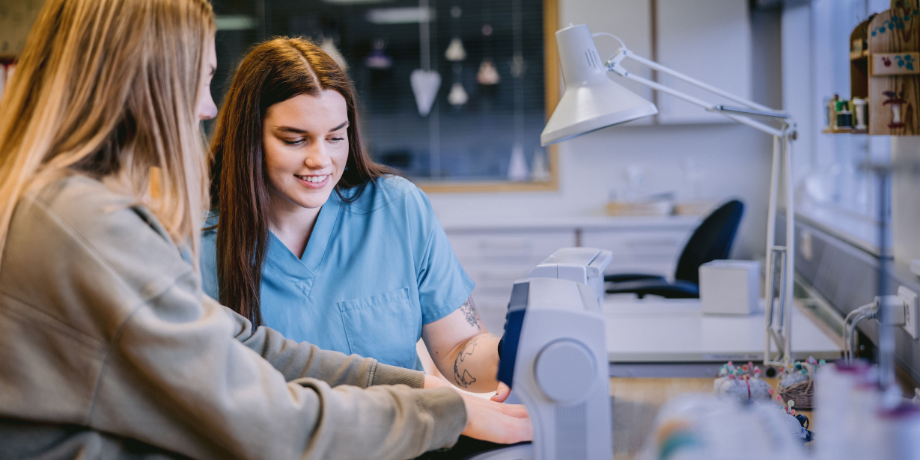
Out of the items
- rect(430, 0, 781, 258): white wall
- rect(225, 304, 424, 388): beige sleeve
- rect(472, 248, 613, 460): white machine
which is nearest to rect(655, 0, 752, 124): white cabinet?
rect(430, 0, 781, 258): white wall

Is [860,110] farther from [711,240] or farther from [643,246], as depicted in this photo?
[643,246]

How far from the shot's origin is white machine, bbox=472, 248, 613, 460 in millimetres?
Answer: 775

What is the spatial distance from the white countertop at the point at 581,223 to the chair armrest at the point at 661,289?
837 millimetres

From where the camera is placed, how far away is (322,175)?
4.22ft

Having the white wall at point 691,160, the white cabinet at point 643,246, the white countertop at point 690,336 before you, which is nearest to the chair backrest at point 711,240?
the white cabinet at point 643,246

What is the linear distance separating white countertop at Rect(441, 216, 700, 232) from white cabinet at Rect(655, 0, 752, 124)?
0.59 metres

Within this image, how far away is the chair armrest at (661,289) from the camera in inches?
107

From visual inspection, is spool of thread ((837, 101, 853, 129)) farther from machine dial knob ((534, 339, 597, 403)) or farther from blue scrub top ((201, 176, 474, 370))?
machine dial knob ((534, 339, 597, 403))

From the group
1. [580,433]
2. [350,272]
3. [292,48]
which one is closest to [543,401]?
[580,433]

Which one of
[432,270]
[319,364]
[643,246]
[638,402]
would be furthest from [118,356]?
[643,246]

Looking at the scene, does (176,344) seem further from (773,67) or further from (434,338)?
(773,67)

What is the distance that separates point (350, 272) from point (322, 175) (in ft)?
0.63

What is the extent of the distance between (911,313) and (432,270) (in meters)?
0.92

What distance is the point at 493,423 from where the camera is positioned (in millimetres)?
935
